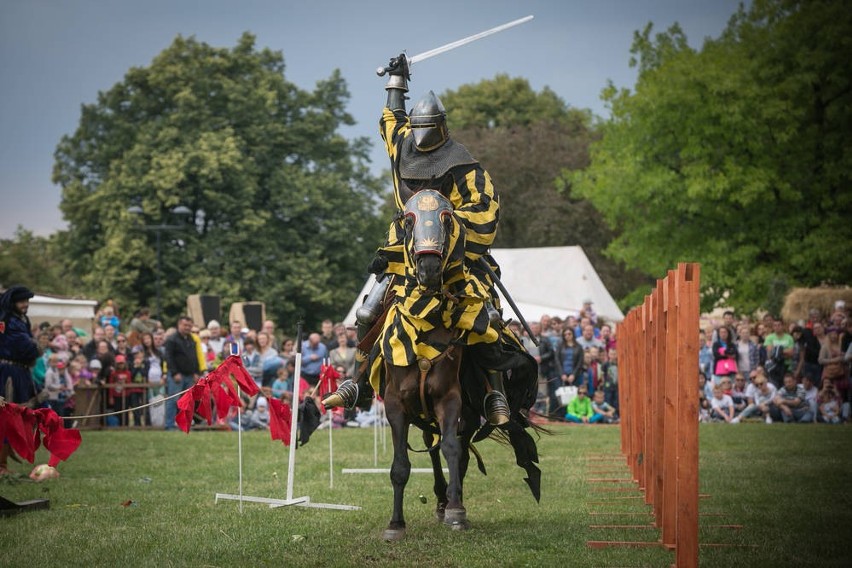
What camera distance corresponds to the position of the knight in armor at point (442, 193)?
28.0ft

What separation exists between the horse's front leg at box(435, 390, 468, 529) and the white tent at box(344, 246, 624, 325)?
21722 millimetres

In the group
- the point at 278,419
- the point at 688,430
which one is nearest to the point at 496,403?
the point at 278,419

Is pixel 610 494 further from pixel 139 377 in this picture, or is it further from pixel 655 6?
pixel 655 6

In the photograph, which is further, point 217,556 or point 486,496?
point 486,496

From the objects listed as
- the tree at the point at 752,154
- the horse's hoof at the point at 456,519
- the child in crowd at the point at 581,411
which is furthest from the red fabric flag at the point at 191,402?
the tree at the point at 752,154

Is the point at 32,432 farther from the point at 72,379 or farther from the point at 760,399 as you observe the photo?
the point at 760,399

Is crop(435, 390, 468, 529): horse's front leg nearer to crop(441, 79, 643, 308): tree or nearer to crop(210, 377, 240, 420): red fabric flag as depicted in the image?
crop(210, 377, 240, 420): red fabric flag

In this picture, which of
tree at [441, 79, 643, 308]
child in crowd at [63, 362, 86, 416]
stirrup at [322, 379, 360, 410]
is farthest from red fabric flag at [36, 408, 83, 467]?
tree at [441, 79, 643, 308]

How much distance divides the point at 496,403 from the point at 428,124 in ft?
7.68

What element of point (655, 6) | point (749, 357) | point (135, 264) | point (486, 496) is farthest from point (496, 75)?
point (486, 496)

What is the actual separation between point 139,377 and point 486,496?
1243 centimetres

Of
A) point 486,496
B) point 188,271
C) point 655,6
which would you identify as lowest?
point 486,496

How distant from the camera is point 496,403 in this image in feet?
29.1

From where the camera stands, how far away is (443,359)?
8.31 meters
